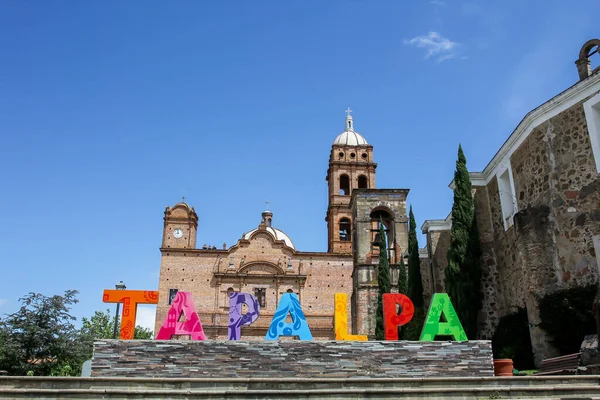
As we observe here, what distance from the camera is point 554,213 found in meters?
16.5

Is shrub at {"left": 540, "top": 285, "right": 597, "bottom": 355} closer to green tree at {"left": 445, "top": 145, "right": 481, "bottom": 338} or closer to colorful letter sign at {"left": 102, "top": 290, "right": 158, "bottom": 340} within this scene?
green tree at {"left": 445, "top": 145, "right": 481, "bottom": 338}

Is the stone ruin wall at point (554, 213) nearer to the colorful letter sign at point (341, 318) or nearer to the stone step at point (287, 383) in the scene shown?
the colorful letter sign at point (341, 318)

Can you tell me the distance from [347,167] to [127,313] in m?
41.7

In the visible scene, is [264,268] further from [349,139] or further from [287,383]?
[287,383]

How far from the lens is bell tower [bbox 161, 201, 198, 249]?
51.8 metres

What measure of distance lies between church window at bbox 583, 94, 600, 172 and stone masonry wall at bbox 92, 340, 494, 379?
7.59 metres

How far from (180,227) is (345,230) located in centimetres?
1662

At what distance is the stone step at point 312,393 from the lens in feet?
31.8

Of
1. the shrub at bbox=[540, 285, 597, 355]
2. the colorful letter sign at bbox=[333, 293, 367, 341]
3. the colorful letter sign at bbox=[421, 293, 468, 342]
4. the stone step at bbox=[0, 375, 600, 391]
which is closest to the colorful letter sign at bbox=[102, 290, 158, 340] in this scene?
the stone step at bbox=[0, 375, 600, 391]

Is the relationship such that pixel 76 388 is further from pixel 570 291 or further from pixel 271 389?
pixel 570 291

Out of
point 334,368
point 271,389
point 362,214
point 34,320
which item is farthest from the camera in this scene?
point 362,214

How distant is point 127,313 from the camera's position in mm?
15508

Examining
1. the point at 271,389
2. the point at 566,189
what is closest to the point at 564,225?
the point at 566,189

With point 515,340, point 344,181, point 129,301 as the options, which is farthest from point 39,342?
point 344,181
